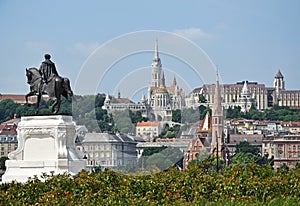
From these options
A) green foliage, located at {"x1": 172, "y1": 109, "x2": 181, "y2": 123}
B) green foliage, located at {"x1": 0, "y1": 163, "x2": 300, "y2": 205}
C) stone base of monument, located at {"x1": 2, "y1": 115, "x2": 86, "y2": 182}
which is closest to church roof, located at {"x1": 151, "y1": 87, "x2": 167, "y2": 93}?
green foliage, located at {"x1": 172, "y1": 109, "x2": 181, "y2": 123}

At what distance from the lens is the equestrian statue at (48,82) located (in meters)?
26.7

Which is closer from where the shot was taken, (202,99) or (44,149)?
(44,149)

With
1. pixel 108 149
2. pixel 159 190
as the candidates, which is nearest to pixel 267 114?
pixel 108 149

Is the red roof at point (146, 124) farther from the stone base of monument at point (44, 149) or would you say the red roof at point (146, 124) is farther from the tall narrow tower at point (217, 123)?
the stone base of monument at point (44, 149)

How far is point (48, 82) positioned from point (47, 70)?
0.37 meters

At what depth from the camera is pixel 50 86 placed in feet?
87.7

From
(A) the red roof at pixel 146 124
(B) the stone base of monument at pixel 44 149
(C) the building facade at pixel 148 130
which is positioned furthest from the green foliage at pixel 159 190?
(A) the red roof at pixel 146 124

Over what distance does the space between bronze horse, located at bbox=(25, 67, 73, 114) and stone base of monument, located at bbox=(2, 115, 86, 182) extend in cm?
75

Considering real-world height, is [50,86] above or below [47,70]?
below

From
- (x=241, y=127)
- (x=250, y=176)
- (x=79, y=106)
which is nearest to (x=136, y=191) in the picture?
(x=250, y=176)

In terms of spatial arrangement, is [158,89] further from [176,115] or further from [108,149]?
[108,149]

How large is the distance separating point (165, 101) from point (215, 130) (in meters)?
14.7

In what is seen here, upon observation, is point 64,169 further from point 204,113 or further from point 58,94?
point 204,113

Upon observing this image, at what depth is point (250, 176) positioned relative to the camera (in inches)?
765
